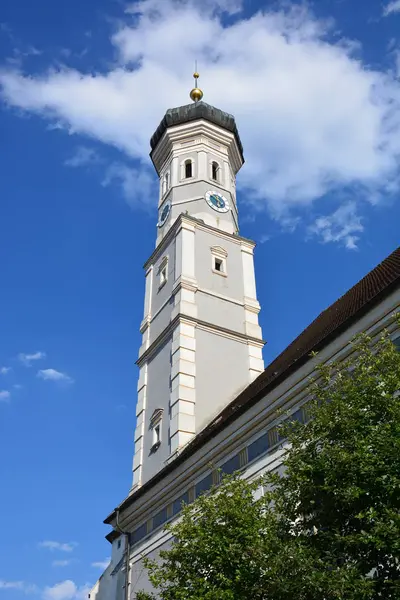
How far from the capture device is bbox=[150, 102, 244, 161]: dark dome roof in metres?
35.5

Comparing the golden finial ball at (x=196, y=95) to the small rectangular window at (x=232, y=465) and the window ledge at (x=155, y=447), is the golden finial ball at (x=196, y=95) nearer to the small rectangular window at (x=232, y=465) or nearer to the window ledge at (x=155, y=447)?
the window ledge at (x=155, y=447)

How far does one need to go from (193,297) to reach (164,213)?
711cm

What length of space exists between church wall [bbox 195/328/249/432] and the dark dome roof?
13.7 meters

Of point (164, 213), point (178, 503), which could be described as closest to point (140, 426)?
point (178, 503)

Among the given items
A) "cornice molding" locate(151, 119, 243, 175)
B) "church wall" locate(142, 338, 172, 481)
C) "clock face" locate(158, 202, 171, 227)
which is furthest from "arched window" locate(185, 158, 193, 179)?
"church wall" locate(142, 338, 172, 481)

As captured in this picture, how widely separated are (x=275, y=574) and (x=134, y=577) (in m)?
13.9

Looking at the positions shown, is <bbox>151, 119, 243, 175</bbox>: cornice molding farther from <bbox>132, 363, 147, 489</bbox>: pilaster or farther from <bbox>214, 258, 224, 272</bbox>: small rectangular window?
<bbox>132, 363, 147, 489</bbox>: pilaster

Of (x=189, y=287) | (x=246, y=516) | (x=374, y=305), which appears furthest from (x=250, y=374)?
(x=246, y=516)

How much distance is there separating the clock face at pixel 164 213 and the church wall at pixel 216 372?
8.01 meters

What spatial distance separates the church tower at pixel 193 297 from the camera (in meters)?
25.0

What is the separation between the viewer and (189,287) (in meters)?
27.6

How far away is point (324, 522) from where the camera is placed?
32.2 ft

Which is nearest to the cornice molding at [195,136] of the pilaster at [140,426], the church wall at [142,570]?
the pilaster at [140,426]

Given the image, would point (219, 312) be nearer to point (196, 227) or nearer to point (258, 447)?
point (196, 227)
